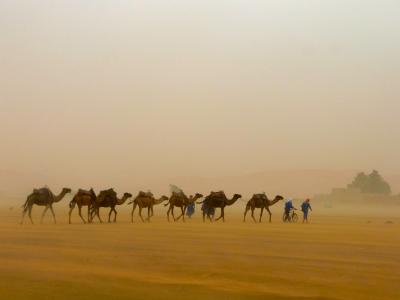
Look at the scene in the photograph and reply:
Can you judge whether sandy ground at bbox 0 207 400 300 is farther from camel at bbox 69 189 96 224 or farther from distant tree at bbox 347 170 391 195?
distant tree at bbox 347 170 391 195

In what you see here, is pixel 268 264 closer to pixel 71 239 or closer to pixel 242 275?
pixel 242 275

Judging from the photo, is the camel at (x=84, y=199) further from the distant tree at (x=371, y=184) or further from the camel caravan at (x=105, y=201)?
the distant tree at (x=371, y=184)

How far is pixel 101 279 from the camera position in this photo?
775 cm

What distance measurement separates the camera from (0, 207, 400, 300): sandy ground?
22.6 ft

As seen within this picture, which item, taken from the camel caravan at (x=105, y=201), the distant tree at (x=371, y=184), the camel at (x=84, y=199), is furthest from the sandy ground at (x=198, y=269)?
the distant tree at (x=371, y=184)

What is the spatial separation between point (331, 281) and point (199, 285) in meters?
1.75

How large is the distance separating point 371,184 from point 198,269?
87241mm

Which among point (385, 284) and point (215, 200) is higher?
point (215, 200)

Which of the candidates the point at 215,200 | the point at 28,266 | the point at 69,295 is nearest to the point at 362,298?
the point at 69,295

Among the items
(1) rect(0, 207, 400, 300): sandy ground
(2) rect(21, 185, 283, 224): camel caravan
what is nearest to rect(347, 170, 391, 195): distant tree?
(2) rect(21, 185, 283, 224): camel caravan

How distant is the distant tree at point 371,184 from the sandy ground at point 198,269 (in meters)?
80.2

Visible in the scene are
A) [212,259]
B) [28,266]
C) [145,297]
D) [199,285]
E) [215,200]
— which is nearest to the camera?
[145,297]

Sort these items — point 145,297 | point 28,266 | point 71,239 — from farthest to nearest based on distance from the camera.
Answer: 1. point 71,239
2. point 28,266
3. point 145,297

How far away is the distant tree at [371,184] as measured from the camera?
3591 inches
